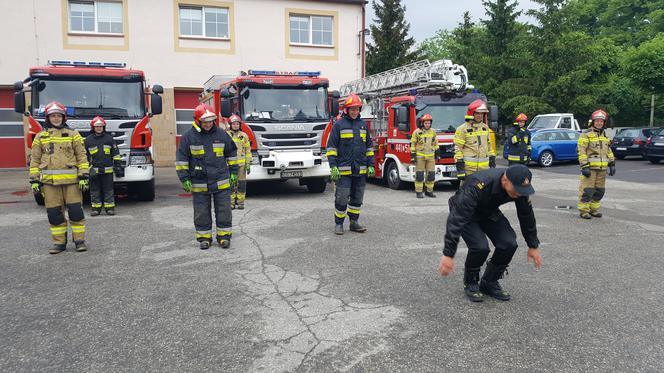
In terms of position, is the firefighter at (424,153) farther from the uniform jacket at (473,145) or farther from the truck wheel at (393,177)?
the uniform jacket at (473,145)

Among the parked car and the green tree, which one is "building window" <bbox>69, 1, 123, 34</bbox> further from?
the green tree

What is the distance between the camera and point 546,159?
2148 cm

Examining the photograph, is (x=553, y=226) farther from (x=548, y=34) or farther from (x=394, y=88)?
(x=548, y=34)

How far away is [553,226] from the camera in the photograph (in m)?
8.54

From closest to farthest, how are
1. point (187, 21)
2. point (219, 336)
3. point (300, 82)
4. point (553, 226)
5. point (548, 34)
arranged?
point (219, 336)
point (553, 226)
point (300, 82)
point (187, 21)
point (548, 34)

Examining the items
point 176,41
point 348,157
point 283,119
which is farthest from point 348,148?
point 176,41

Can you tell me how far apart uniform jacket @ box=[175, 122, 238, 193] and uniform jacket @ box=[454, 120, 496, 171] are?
4.08 meters

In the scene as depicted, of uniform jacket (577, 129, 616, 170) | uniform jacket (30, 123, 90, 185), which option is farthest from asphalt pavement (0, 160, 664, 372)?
uniform jacket (577, 129, 616, 170)

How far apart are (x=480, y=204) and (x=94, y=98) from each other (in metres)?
8.65

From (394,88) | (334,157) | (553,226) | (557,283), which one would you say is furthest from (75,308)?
(394,88)

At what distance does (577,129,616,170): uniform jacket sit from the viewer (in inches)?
358

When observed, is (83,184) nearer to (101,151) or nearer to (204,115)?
(204,115)

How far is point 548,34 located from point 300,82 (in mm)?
22641

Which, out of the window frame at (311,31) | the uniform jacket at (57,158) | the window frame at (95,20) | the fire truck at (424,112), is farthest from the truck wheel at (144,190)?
the window frame at (311,31)
